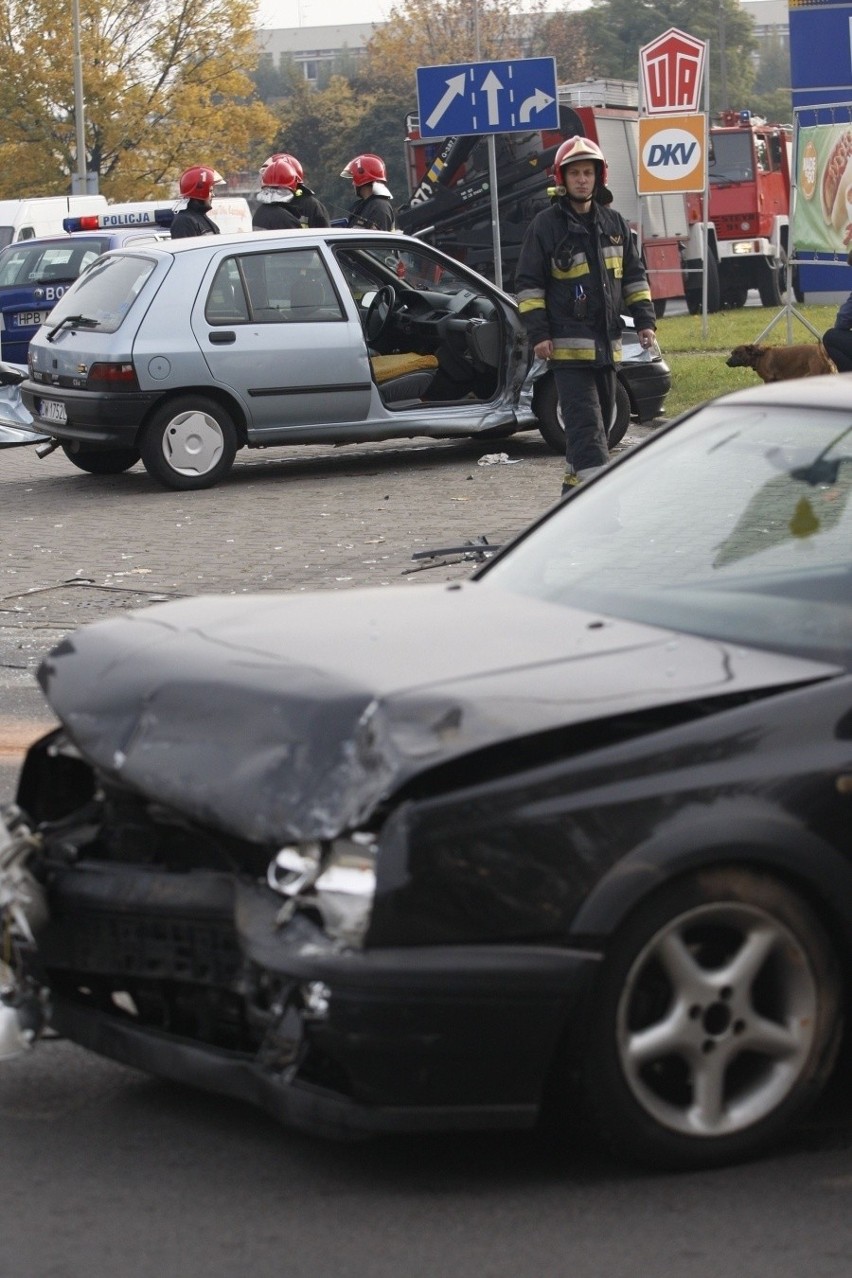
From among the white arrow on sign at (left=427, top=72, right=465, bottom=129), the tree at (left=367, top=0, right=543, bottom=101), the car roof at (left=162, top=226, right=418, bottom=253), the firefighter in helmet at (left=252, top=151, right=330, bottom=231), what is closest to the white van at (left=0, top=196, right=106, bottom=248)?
the firefighter in helmet at (left=252, top=151, right=330, bottom=231)

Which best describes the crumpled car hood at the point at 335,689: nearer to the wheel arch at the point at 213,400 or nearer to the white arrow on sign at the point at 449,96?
the wheel arch at the point at 213,400

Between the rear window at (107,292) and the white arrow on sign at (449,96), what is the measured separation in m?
3.04

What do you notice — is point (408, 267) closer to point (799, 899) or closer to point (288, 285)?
point (288, 285)

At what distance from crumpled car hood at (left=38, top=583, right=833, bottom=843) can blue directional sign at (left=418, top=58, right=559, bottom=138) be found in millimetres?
11723

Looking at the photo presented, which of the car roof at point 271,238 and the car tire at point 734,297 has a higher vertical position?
the car roof at point 271,238

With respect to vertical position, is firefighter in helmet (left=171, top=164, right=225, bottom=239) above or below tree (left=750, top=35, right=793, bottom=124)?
below

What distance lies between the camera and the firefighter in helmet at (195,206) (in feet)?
49.7

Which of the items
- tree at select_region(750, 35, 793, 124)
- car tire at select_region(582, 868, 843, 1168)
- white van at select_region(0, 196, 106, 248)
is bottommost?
car tire at select_region(582, 868, 843, 1168)

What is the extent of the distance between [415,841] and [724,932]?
0.61 m

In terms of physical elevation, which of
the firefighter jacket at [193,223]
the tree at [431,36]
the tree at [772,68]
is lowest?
the firefighter jacket at [193,223]

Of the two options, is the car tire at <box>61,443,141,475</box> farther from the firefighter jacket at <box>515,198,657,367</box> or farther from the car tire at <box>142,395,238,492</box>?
the firefighter jacket at <box>515,198,657,367</box>

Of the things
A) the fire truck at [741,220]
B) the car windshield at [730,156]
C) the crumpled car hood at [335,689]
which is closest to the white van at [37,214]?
the fire truck at [741,220]

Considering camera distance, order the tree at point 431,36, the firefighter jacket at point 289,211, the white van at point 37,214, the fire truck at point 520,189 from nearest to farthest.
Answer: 1. the firefighter jacket at point 289,211
2. the white van at point 37,214
3. the fire truck at point 520,189
4. the tree at point 431,36

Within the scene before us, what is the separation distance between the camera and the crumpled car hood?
10.8ft
